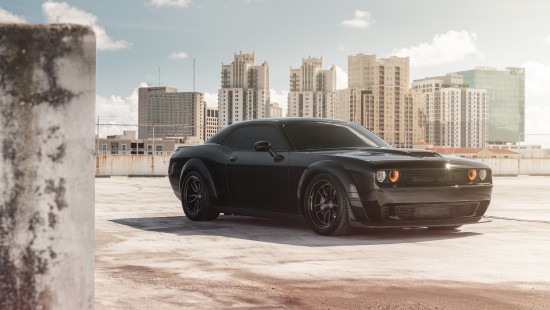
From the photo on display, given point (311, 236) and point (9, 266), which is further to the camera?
point (311, 236)

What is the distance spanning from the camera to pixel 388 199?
7660 millimetres

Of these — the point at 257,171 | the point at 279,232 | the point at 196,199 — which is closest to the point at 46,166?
the point at 279,232

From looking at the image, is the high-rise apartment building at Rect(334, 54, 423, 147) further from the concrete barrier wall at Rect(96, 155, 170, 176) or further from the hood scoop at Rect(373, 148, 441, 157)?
the hood scoop at Rect(373, 148, 441, 157)

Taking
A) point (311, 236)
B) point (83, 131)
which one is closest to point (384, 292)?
point (83, 131)

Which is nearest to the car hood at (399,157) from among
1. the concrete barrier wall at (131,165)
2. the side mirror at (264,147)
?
the side mirror at (264,147)

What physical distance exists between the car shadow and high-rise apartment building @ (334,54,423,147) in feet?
544

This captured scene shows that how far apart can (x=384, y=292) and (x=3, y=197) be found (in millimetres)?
2929

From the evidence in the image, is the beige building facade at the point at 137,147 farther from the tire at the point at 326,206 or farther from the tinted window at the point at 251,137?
the tire at the point at 326,206

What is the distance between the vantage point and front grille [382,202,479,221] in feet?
25.4

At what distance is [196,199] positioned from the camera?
10.0 meters

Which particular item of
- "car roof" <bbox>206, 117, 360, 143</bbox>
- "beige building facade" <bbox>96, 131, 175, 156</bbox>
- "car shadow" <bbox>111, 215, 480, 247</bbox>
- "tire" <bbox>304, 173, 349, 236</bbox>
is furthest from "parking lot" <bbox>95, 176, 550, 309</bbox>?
"beige building facade" <bbox>96, 131, 175, 156</bbox>

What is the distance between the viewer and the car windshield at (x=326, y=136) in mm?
8852

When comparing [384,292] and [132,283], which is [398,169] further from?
[132,283]

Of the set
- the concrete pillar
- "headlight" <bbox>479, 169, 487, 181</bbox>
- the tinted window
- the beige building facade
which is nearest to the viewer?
the concrete pillar
